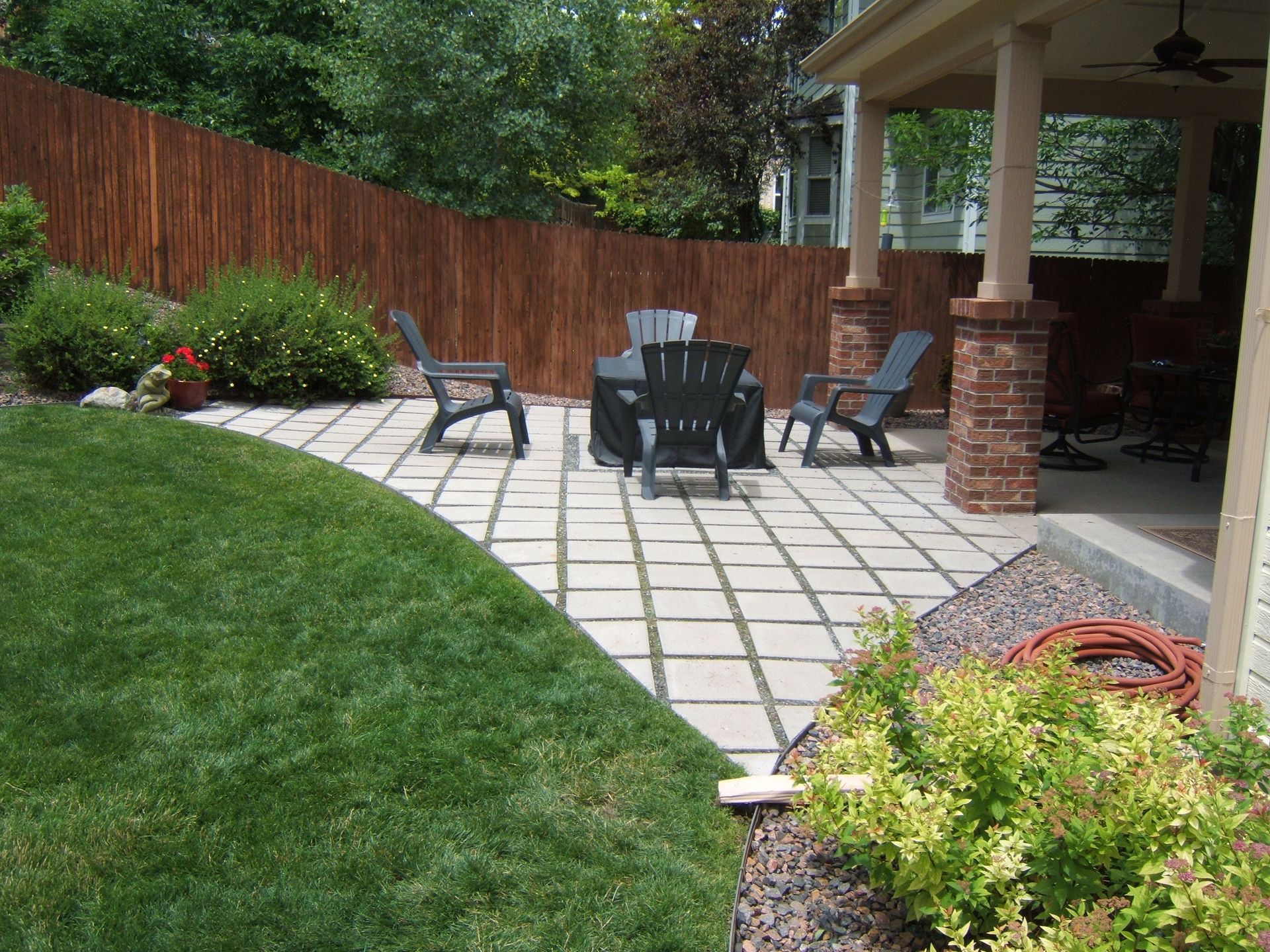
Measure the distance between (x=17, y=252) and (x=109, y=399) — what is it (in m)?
2.32

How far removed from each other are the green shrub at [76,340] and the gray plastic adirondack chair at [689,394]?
4.16 m

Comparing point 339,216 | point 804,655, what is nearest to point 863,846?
point 804,655

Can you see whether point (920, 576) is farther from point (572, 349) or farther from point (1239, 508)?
point (572, 349)

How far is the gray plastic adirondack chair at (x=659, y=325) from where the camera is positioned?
29.9ft

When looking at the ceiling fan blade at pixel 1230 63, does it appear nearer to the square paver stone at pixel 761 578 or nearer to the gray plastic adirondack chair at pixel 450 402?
the square paver stone at pixel 761 578

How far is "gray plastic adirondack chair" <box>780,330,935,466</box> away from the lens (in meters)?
7.43

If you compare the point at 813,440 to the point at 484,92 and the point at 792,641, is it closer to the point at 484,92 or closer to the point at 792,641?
the point at 792,641

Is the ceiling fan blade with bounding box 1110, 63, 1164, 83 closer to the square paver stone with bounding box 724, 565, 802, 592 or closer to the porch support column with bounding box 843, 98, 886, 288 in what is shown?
the porch support column with bounding box 843, 98, 886, 288

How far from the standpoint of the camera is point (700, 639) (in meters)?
4.09

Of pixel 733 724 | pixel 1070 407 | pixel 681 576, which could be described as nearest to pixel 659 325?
pixel 1070 407

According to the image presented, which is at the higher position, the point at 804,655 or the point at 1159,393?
the point at 1159,393

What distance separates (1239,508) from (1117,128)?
10865 mm

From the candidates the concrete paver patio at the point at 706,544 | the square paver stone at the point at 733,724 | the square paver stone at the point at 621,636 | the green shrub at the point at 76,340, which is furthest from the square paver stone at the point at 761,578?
the green shrub at the point at 76,340

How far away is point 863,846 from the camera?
2225 mm
